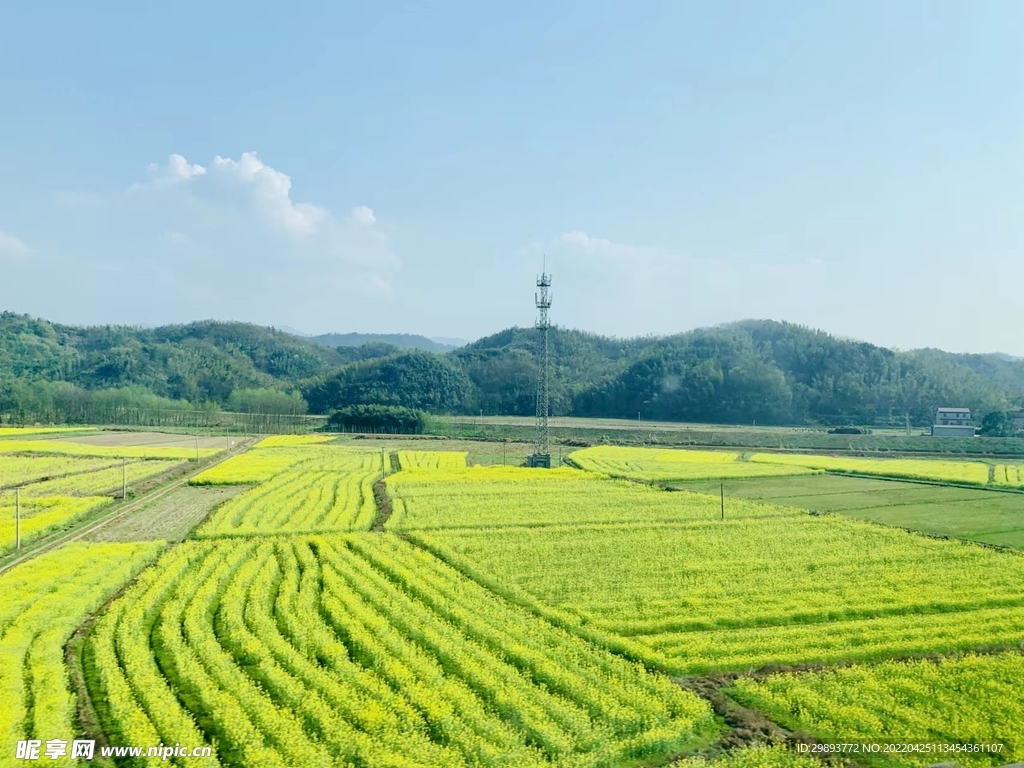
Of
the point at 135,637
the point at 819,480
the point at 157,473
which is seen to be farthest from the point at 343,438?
the point at 135,637

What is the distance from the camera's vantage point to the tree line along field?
39.0 ft

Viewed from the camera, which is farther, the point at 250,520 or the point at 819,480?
the point at 819,480

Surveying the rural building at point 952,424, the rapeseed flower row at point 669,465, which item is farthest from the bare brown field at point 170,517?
the rural building at point 952,424

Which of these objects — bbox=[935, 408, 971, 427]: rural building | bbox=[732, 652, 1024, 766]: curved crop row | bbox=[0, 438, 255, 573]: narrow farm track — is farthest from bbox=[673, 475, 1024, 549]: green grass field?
bbox=[935, 408, 971, 427]: rural building

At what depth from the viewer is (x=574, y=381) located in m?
152

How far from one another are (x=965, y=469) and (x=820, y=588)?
38.5m

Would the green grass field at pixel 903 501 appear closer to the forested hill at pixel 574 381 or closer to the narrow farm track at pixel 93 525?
the narrow farm track at pixel 93 525

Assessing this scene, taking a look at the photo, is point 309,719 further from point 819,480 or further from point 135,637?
point 819,480

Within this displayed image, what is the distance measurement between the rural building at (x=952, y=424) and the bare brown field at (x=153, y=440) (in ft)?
262

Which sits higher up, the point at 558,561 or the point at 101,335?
the point at 101,335

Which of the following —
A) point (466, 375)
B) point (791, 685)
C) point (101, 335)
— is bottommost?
point (791, 685)

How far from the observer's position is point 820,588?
68.0 ft

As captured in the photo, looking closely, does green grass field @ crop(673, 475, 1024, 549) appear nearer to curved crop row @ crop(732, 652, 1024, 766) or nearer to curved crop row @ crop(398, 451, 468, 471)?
curved crop row @ crop(732, 652, 1024, 766)

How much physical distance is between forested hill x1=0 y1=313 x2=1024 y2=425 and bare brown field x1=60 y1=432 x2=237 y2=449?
25313 millimetres
